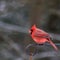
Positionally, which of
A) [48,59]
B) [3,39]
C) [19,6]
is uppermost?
[19,6]

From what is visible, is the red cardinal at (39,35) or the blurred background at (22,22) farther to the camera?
the blurred background at (22,22)

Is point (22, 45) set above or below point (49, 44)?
below

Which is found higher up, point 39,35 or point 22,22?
point 39,35

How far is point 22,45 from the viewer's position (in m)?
3.77

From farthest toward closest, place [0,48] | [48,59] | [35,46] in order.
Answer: [48,59]
[0,48]
[35,46]

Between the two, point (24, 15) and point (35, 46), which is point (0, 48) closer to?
point (24, 15)

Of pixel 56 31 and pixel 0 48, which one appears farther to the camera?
pixel 56 31

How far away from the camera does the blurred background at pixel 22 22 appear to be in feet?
12.2

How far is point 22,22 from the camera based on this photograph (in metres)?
4.18

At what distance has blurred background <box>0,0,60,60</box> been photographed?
3727mm

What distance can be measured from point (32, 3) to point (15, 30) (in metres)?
0.42

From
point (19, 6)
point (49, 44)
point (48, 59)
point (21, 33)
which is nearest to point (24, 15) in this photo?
point (19, 6)

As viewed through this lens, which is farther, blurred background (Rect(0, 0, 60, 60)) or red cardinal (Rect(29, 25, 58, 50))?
blurred background (Rect(0, 0, 60, 60))

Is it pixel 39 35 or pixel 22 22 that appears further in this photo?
pixel 22 22
